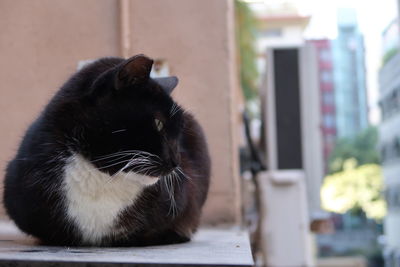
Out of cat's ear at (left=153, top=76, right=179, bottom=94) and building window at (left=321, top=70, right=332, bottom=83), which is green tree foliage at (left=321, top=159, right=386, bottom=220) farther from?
cat's ear at (left=153, top=76, right=179, bottom=94)

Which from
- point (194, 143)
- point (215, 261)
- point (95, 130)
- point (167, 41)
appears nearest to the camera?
point (215, 261)

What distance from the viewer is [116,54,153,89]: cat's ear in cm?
143

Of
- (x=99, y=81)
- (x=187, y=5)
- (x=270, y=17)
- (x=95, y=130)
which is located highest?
(x=270, y=17)

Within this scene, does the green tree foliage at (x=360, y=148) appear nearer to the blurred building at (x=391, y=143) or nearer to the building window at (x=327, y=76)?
the building window at (x=327, y=76)

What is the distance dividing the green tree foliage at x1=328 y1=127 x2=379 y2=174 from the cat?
84.9 feet

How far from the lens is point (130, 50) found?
9.04ft

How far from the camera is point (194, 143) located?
206 cm

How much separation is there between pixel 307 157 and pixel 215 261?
3179 mm

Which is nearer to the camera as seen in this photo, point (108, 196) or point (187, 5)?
point (108, 196)

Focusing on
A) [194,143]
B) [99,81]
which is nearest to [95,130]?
[99,81]

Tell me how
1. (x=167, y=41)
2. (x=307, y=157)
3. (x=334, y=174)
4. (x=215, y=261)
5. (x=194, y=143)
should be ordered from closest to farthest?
(x=215, y=261)
(x=194, y=143)
(x=167, y=41)
(x=307, y=157)
(x=334, y=174)

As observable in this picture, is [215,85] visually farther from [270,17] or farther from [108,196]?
[270,17]

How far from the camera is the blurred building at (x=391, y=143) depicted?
1328 centimetres

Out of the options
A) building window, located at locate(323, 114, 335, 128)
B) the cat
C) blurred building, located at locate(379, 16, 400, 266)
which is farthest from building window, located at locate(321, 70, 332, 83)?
the cat
